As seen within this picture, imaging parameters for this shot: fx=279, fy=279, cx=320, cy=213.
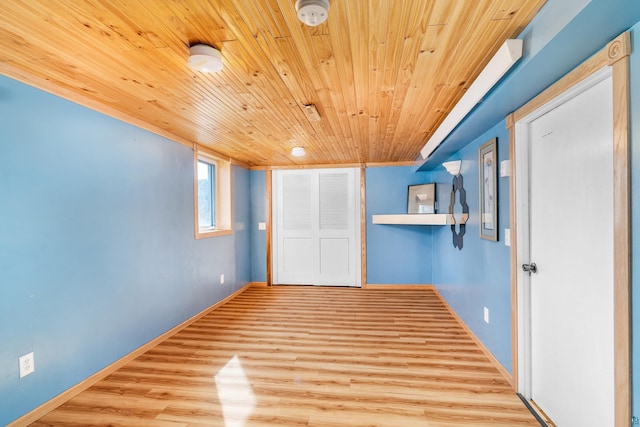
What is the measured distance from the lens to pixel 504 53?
1302mm

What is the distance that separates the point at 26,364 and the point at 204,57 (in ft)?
6.91

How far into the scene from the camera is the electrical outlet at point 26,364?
1.67 m

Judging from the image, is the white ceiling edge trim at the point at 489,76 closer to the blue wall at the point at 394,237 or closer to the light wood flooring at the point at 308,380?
the light wood flooring at the point at 308,380

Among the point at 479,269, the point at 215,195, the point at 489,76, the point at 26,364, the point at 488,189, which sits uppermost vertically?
the point at 489,76

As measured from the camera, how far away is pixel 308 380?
2.13 metres

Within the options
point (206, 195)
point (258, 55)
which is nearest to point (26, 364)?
point (258, 55)

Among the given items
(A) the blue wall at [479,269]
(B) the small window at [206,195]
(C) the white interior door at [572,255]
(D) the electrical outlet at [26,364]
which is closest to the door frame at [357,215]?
(B) the small window at [206,195]

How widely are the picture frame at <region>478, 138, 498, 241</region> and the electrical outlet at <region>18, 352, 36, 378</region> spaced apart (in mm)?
3304

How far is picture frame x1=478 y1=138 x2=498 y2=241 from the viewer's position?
87.7 inches

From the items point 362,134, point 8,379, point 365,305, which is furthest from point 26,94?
point 365,305

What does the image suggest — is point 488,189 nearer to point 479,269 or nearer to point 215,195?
point 479,269

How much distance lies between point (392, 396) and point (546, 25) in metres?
2.22

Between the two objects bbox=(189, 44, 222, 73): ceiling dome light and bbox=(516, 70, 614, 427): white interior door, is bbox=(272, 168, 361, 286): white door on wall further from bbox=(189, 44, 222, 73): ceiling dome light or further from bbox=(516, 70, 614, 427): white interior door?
bbox=(189, 44, 222, 73): ceiling dome light

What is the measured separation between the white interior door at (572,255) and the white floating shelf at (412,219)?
156cm
